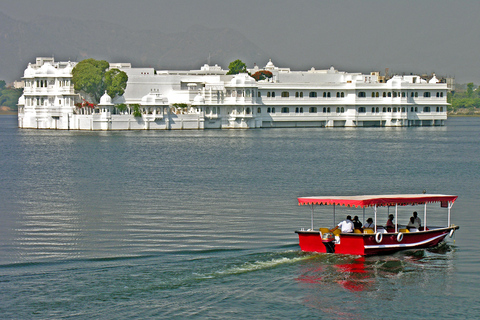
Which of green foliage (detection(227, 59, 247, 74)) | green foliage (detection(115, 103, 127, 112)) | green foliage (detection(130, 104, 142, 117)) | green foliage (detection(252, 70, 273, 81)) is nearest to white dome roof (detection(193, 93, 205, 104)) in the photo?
green foliage (detection(130, 104, 142, 117))

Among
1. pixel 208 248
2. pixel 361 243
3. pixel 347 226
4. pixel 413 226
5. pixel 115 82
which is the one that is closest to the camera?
pixel 361 243

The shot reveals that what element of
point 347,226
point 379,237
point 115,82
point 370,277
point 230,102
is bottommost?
point 370,277

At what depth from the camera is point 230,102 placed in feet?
266

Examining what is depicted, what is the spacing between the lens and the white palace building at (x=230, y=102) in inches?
3022

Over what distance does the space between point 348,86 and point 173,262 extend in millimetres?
72942

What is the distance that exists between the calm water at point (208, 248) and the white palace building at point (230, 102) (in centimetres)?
3592

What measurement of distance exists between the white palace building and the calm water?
35.9 m

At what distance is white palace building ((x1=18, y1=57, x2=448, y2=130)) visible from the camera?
7675cm

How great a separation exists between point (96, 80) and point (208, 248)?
6454 cm

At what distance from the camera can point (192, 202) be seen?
26359mm

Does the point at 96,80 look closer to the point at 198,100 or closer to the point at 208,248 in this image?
the point at 198,100

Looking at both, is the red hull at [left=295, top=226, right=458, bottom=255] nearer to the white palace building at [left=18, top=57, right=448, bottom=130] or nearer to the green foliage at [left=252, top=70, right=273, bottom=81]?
the white palace building at [left=18, top=57, right=448, bottom=130]

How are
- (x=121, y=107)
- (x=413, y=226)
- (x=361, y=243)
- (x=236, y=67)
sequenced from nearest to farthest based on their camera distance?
(x=361, y=243) < (x=413, y=226) < (x=121, y=107) < (x=236, y=67)

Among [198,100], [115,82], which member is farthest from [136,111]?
[198,100]
